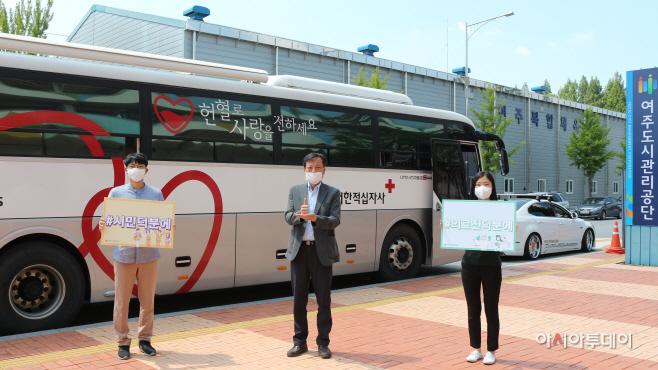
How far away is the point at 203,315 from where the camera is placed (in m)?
7.87

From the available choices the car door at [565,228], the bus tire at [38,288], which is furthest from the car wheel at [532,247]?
the bus tire at [38,288]

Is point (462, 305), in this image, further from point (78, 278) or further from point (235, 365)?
point (78, 278)

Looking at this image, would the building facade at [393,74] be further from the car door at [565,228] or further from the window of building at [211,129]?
the window of building at [211,129]

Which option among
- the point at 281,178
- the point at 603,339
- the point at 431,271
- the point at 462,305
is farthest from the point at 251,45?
the point at 603,339

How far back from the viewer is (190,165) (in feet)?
27.1

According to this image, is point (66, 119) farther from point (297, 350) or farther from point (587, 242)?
point (587, 242)

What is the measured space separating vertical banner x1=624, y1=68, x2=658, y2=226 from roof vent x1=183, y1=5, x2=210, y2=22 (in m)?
17.2

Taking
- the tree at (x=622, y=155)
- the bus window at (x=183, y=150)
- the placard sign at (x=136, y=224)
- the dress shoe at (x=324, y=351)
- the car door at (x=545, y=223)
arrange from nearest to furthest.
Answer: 1. the placard sign at (x=136, y=224)
2. the dress shoe at (x=324, y=351)
3. the bus window at (x=183, y=150)
4. the car door at (x=545, y=223)
5. the tree at (x=622, y=155)

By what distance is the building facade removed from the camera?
23922 mm

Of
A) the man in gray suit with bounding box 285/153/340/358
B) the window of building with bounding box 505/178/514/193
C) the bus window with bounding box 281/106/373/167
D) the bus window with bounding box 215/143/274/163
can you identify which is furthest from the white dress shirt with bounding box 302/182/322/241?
the window of building with bounding box 505/178/514/193

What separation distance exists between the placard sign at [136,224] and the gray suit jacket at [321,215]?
1.21 m

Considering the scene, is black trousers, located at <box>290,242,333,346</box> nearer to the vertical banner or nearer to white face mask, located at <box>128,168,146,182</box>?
white face mask, located at <box>128,168,146,182</box>

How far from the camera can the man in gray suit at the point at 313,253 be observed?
589 cm

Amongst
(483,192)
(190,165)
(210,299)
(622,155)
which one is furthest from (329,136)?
(622,155)
